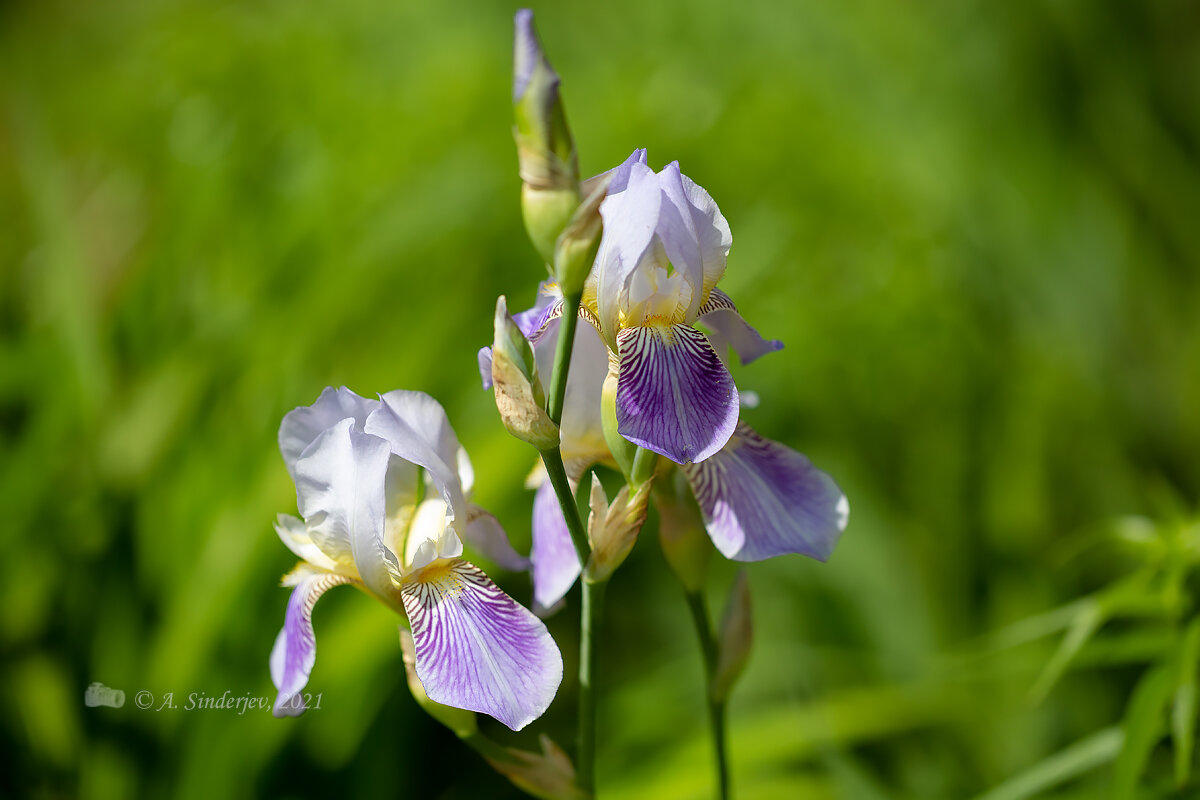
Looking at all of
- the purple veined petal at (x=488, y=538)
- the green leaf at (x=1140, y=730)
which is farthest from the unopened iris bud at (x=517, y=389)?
the green leaf at (x=1140, y=730)

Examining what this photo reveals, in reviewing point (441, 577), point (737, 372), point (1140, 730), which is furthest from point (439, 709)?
point (737, 372)

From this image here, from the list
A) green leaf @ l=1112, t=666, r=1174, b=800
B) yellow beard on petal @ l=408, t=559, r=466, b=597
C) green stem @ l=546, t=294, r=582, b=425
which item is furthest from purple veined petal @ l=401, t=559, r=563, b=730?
green leaf @ l=1112, t=666, r=1174, b=800

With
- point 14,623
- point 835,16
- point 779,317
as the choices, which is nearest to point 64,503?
point 14,623

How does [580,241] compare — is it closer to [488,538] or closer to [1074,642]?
[488,538]

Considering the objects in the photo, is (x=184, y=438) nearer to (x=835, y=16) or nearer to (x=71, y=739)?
(x=71, y=739)

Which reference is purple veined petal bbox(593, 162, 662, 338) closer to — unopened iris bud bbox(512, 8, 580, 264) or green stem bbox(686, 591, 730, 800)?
unopened iris bud bbox(512, 8, 580, 264)

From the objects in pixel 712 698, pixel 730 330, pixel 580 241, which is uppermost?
pixel 580 241
